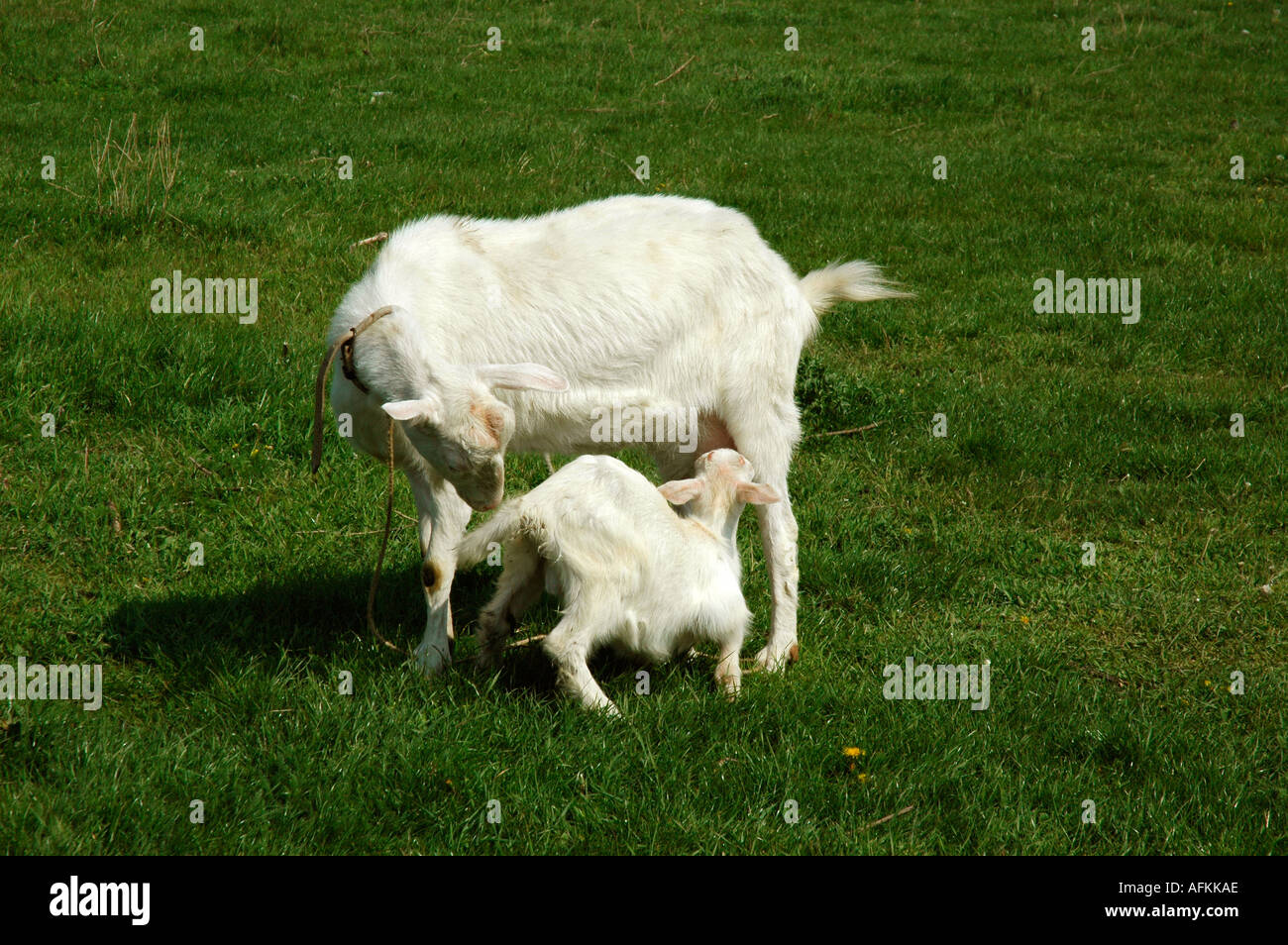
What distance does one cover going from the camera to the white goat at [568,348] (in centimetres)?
413

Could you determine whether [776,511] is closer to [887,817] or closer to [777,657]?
[777,657]

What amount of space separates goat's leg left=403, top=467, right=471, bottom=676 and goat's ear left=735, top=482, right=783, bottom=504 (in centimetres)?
106

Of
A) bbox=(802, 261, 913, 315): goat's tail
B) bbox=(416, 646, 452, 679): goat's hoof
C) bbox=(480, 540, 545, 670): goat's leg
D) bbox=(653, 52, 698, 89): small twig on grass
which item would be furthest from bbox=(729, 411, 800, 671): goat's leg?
bbox=(653, 52, 698, 89): small twig on grass

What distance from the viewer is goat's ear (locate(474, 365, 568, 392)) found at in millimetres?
4086

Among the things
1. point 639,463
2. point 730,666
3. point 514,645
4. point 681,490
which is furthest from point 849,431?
point 514,645

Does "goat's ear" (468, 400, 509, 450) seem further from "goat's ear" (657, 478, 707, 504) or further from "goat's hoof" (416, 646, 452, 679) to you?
"goat's hoof" (416, 646, 452, 679)

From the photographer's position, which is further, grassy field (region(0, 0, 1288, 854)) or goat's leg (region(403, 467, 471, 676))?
goat's leg (region(403, 467, 471, 676))

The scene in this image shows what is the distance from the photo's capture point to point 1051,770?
402 cm

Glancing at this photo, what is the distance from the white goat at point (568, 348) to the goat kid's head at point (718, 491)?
0.96 ft

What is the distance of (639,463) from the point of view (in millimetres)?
6055

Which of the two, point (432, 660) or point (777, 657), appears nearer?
point (432, 660)

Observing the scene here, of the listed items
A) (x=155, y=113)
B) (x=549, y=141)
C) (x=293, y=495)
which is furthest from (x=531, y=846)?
(x=155, y=113)

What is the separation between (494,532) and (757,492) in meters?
1.05
